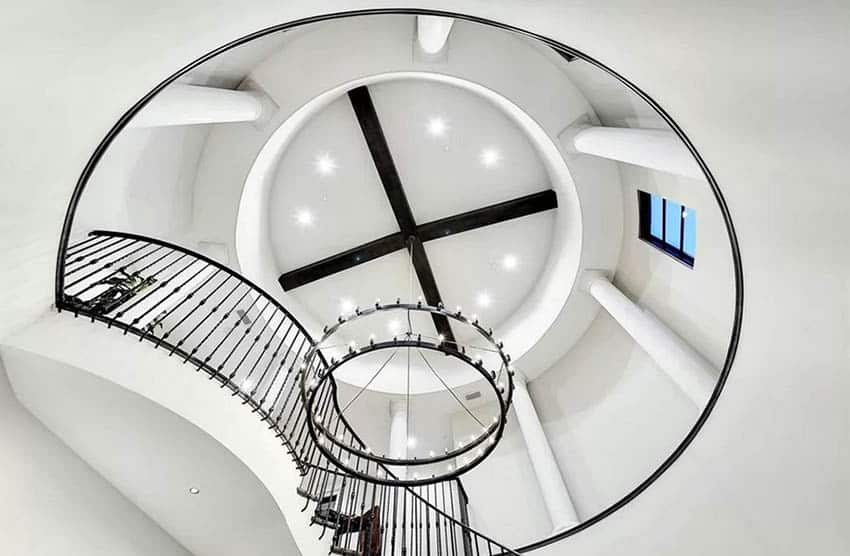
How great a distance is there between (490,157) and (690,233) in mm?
3620

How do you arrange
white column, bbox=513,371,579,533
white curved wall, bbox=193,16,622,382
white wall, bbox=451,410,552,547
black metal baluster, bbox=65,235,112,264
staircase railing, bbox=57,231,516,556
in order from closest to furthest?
staircase railing, bbox=57,231,516,556
black metal baluster, bbox=65,235,112,264
white column, bbox=513,371,579,533
white curved wall, bbox=193,16,622,382
white wall, bbox=451,410,552,547

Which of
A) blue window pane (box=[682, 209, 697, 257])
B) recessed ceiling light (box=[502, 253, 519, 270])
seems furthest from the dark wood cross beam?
blue window pane (box=[682, 209, 697, 257])

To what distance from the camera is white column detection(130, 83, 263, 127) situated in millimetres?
4375

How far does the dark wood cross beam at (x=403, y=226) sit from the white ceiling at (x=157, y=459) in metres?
5.11

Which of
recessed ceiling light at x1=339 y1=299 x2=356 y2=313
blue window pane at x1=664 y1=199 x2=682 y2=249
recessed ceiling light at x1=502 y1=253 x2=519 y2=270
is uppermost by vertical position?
recessed ceiling light at x1=339 y1=299 x2=356 y2=313

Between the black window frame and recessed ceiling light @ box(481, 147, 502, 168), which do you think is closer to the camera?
the black window frame

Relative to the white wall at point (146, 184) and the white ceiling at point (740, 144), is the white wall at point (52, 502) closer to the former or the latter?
the white ceiling at point (740, 144)

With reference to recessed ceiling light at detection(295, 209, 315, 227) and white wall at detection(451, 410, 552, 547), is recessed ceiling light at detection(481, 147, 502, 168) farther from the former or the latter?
white wall at detection(451, 410, 552, 547)

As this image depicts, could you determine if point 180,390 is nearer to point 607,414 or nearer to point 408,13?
point 408,13

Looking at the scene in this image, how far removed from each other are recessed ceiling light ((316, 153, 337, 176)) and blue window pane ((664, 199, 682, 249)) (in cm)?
560

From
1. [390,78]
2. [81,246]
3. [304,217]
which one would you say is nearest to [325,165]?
[304,217]

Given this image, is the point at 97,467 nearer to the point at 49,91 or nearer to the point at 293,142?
the point at 49,91

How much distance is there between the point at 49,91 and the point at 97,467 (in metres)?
3.25

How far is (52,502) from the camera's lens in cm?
354
